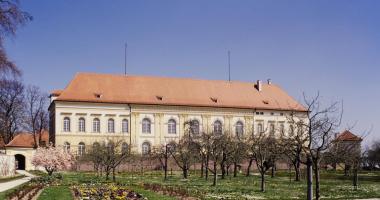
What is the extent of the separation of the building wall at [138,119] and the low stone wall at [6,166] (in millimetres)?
18182

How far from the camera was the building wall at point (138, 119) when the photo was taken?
2731 inches

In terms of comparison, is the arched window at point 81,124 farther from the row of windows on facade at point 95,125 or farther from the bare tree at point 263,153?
the bare tree at point 263,153

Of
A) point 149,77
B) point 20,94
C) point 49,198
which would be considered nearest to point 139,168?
point 149,77

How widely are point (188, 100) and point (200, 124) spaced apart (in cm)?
367

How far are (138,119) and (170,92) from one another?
6132 mm

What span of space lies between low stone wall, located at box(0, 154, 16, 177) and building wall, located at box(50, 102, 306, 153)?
18.2 metres

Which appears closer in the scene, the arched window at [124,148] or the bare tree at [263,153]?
the bare tree at [263,153]

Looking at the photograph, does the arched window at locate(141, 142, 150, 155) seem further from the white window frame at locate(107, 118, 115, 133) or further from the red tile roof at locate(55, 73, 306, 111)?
the red tile roof at locate(55, 73, 306, 111)

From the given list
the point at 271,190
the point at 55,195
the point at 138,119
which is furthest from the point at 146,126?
the point at 55,195

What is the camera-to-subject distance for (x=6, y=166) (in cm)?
4778

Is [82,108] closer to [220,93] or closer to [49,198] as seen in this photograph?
[220,93]

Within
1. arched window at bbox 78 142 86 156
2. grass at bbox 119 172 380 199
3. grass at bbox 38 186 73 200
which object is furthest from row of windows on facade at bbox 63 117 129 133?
grass at bbox 38 186 73 200

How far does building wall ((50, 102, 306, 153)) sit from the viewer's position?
6938 cm

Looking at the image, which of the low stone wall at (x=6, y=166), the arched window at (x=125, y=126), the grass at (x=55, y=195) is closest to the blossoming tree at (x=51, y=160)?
the low stone wall at (x=6, y=166)
